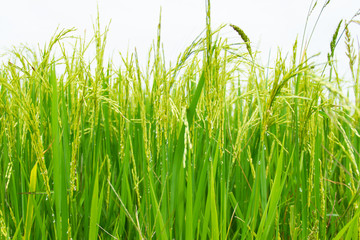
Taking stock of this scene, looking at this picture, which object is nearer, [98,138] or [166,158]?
[166,158]

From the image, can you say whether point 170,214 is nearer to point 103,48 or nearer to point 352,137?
point 103,48

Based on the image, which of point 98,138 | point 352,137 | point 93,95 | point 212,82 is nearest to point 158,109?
point 212,82

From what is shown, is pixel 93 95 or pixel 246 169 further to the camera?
pixel 246 169

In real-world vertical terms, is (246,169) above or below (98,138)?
below

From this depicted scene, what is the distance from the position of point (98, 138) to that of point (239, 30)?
94 centimetres

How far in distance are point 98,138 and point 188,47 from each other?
861 millimetres

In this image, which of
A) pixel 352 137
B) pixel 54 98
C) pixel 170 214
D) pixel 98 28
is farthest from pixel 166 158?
pixel 352 137

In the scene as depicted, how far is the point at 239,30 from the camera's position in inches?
52.4

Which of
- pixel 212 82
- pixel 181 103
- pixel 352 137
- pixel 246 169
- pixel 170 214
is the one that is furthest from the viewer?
pixel 352 137

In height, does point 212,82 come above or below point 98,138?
above

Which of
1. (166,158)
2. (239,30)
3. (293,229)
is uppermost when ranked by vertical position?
(239,30)

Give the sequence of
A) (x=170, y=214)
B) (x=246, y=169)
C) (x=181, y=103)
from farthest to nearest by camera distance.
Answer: (x=246, y=169) → (x=181, y=103) → (x=170, y=214)

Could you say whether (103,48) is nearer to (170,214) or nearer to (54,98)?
(54,98)

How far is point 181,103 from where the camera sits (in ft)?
5.59
